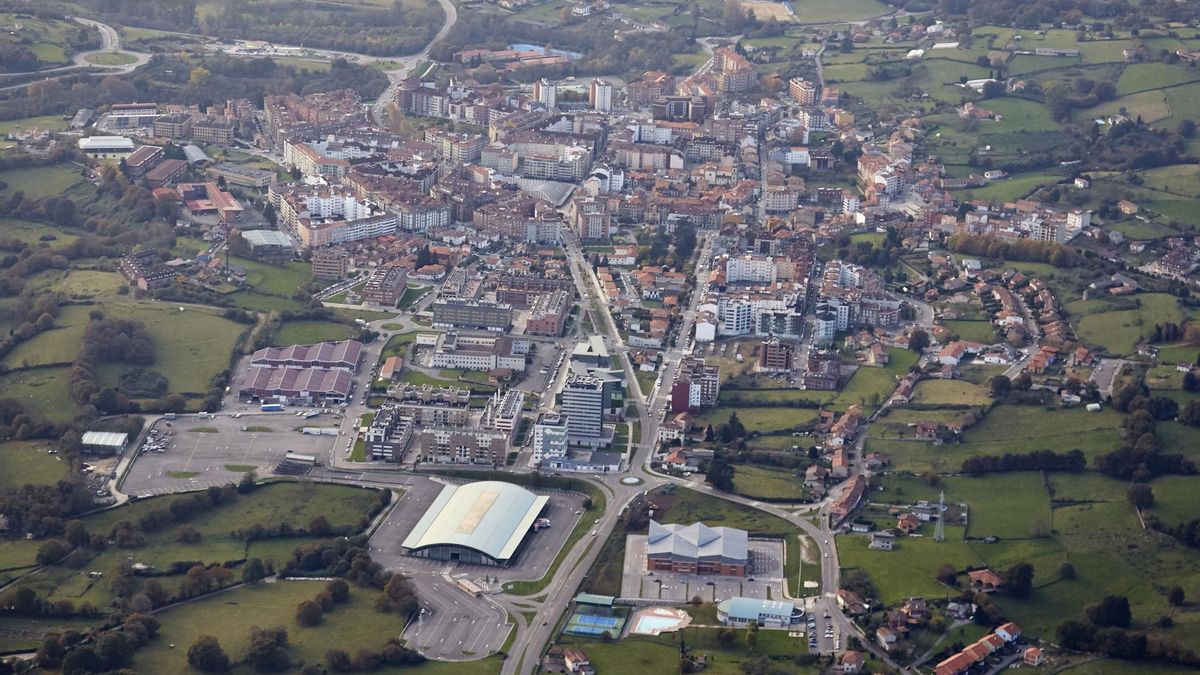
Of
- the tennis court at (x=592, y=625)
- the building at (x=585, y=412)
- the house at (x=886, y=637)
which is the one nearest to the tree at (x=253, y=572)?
the tennis court at (x=592, y=625)

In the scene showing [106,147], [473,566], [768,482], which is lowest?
[473,566]

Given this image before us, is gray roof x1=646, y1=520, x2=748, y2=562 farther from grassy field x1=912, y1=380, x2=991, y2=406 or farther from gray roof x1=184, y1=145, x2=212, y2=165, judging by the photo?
gray roof x1=184, y1=145, x2=212, y2=165

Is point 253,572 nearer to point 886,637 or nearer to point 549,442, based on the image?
point 549,442

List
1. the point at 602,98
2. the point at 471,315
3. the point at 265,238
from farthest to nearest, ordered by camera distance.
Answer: the point at 602,98 → the point at 265,238 → the point at 471,315

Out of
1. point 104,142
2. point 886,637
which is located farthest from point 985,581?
point 104,142

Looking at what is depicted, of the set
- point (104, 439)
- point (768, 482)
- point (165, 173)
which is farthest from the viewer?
point (165, 173)

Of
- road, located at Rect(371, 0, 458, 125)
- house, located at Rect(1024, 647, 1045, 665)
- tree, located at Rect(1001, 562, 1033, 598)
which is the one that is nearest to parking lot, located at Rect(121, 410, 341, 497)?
tree, located at Rect(1001, 562, 1033, 598)

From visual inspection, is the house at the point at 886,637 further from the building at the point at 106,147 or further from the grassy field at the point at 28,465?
the building at the point at 106,147
